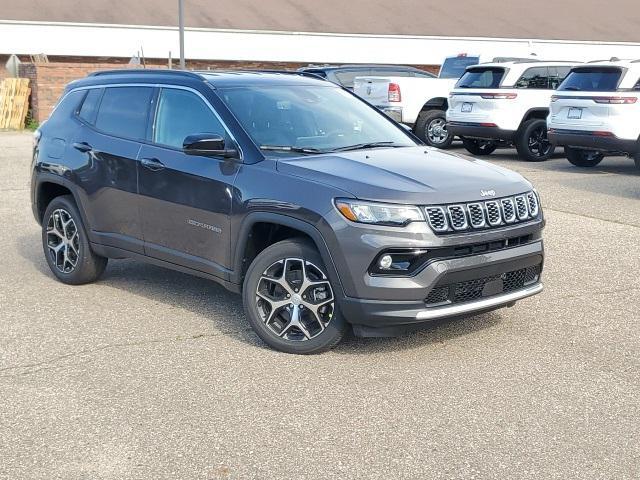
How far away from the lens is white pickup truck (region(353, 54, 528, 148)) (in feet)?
62.2

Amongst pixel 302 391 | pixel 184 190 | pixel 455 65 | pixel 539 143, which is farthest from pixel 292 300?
pixel 455 65

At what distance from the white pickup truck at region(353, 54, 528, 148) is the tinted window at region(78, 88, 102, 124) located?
38.4 feet

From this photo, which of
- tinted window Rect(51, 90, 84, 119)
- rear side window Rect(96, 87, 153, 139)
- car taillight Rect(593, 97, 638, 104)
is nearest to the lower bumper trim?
rear side window Rect(96, 87, 153, 139)

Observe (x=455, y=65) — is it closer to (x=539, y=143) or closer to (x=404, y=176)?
(x=539, y=143)

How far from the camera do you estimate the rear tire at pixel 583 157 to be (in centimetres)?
1619

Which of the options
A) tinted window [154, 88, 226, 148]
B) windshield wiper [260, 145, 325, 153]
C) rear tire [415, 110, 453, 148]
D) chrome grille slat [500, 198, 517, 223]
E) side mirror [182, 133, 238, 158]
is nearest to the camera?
chrome grille slat [500, 198, 517, 223]

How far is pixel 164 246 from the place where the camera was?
6.56m

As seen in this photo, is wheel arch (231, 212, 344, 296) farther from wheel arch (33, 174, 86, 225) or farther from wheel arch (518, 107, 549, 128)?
wheel arch (518, 107, 549, 128)

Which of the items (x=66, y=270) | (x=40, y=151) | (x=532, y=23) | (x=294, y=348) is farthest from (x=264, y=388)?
(x=532, y=23)

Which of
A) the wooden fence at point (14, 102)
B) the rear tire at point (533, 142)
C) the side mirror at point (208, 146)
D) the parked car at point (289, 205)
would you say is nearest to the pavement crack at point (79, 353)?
the parked car at point (289, 205)

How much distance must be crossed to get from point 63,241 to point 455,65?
51.9 feet

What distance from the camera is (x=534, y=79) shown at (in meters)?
17.6

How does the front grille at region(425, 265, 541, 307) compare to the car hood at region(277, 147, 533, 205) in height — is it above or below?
below

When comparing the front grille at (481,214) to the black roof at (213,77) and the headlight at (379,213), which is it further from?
the black roof at (213,77)
